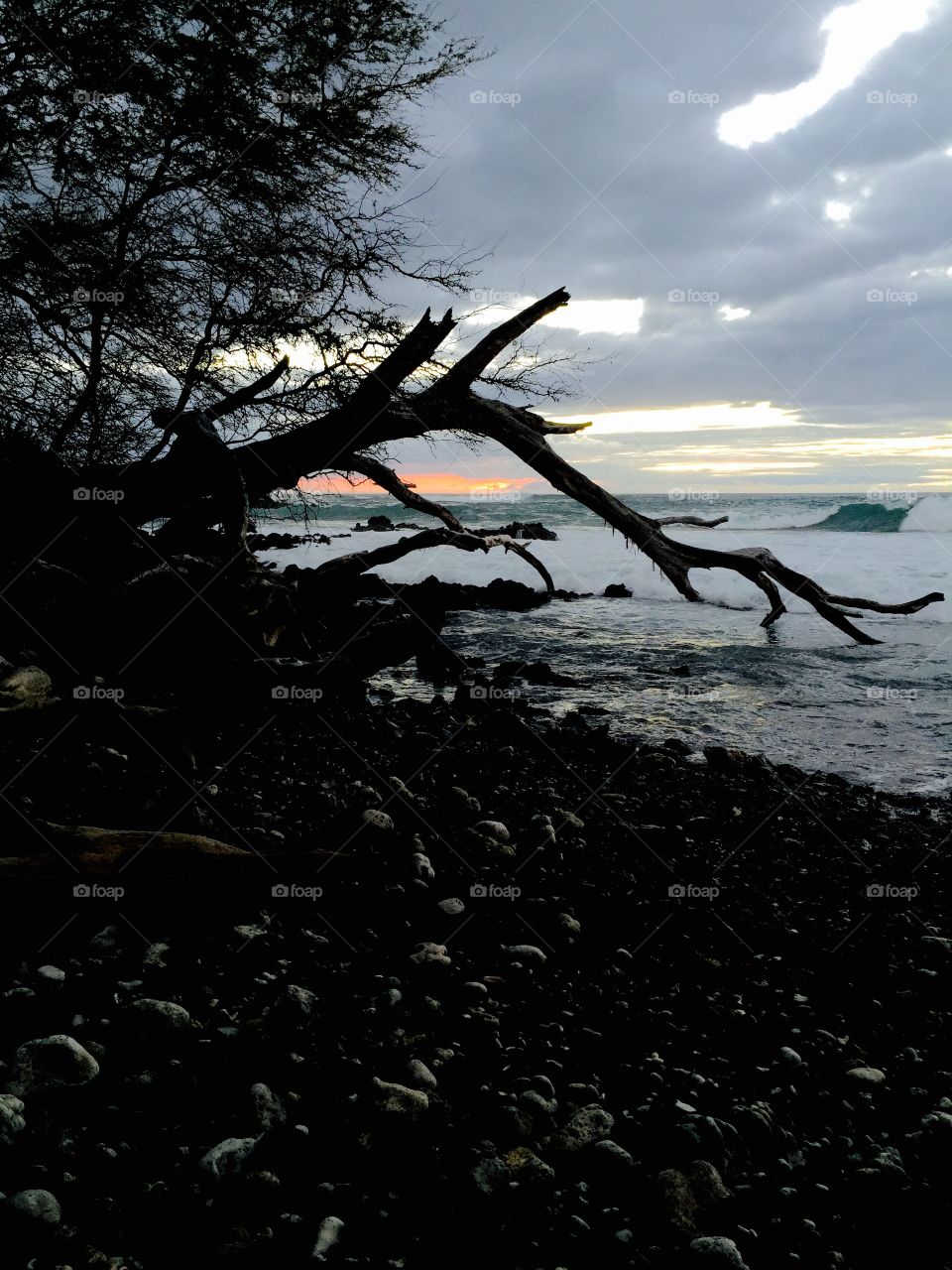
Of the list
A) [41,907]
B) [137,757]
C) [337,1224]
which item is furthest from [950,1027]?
[137,757]

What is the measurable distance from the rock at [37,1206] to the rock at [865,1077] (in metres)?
2.45

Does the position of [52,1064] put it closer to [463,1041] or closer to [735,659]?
[463,1041]

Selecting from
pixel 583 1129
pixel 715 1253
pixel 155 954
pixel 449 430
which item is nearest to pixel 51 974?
pixel 155 954

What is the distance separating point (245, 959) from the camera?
3033mm

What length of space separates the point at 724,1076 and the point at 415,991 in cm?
114

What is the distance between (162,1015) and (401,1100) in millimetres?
863

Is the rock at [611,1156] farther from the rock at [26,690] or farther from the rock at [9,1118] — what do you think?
the rock at [26,690]

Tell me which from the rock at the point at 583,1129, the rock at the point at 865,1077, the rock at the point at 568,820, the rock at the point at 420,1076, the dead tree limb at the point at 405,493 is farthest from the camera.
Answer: the dead tree limb at the point at 405,493

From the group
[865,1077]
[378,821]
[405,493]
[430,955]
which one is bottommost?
[865,1077]

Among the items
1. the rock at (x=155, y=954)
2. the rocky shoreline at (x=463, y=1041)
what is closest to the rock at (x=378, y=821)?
the rocky shoreline at (x=463, y=1041)

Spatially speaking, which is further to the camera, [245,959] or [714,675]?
[714,675]

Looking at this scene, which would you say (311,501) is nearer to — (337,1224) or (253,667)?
(253,667)

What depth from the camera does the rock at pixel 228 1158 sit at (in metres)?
2.05

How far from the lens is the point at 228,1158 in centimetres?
209
